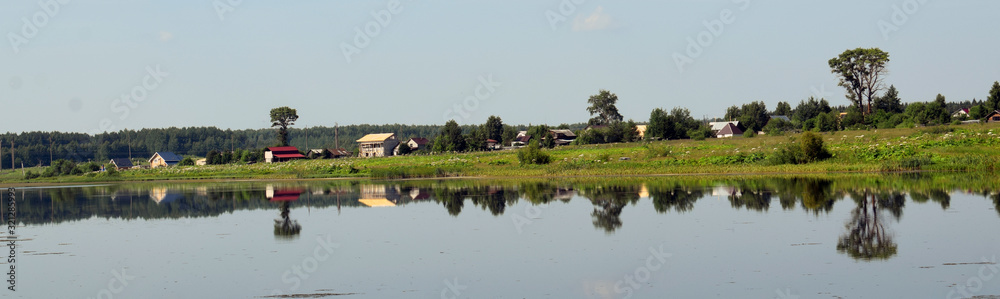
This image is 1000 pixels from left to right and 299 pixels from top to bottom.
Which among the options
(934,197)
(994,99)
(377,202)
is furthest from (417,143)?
(934,197)

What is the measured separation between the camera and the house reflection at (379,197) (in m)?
37.2

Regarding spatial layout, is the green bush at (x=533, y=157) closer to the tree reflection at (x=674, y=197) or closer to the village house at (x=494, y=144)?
the tree reflection at (x=674, y=197)

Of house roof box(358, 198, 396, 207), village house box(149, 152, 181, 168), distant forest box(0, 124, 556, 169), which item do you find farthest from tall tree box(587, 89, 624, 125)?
house roof box(358, 198, 396, 207)

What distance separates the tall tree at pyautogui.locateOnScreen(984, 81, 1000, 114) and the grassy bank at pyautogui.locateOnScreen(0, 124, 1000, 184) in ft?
119

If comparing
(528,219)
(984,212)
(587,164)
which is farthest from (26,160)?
(984,212)

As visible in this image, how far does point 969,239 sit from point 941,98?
97.3 m

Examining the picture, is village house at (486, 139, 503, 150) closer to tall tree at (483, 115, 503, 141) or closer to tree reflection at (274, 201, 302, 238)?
tall tree at (483, 115, 503, 141)

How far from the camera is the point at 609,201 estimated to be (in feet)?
110

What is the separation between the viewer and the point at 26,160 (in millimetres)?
151000

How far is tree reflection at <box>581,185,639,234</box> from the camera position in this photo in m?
25.4

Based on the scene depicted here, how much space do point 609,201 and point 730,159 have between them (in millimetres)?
26082

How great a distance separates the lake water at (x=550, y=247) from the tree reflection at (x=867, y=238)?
0.18ft

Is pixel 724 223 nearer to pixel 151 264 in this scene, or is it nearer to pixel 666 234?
pixel 666 234

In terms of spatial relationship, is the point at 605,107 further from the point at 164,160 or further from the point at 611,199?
the point at 611,199
